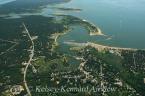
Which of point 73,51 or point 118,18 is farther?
point 118,18

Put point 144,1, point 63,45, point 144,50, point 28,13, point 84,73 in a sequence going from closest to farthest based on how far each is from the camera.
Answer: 1. point 84,73
2. point 144,50
3. point 63,45
4. point 28,13
5. point 144,1

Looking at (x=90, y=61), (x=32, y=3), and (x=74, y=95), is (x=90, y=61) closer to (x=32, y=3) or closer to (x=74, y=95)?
(x=74, y=95)

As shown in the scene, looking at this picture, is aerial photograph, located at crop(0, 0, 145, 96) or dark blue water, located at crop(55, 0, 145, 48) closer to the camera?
aerial photograph, located at crop(0, 0, 145, 96)

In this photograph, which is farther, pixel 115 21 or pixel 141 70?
pixel 115 21

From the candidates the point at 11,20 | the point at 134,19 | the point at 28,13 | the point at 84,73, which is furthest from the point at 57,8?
the point at 84,73

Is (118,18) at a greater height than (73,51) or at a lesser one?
greater

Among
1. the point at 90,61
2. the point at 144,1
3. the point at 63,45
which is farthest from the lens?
the point at 144,1

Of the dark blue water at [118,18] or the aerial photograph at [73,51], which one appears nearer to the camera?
the aerial photograph at [73,51]
